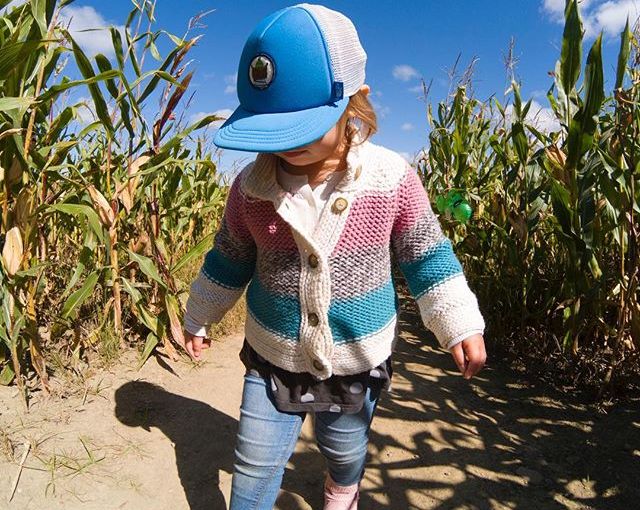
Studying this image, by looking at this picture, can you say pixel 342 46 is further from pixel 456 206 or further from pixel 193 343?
pixel 456 206

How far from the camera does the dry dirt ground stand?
163cm

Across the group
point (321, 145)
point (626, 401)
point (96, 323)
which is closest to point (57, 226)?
point (96, 323)

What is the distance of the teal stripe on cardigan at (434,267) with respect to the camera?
1235 mm

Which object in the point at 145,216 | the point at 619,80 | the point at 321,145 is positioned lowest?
the point at 145,216

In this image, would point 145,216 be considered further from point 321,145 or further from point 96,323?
point 321,145

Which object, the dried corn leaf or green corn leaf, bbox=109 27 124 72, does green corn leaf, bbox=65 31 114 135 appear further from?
the dried corn leaf

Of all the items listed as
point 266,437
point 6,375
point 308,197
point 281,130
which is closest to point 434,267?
point 308,197

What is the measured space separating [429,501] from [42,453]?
1.28 metres

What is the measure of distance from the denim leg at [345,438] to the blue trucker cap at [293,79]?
715 millimetres

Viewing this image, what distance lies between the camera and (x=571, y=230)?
205 cm

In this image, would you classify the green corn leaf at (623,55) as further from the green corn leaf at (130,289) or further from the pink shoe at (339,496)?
the green corn leaf at (130,289)

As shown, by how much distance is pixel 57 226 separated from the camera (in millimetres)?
2553

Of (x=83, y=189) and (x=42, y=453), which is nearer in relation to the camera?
(x=42, y=453)

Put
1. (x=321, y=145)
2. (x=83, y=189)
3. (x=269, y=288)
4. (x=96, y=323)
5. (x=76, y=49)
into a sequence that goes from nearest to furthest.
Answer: (x=321, y=145)
(x=269, y=288)
(x=76, y=49)
(x=83, y=189)
(x=96, y=323)
